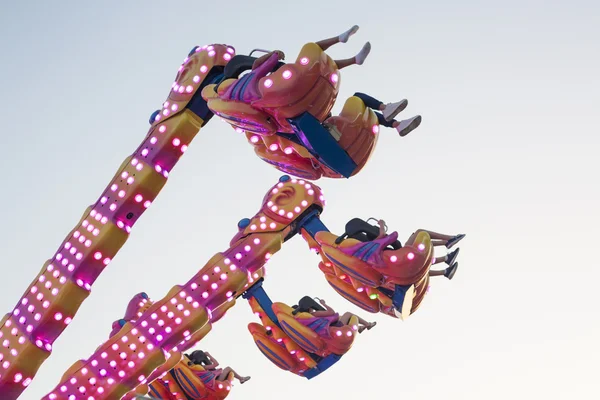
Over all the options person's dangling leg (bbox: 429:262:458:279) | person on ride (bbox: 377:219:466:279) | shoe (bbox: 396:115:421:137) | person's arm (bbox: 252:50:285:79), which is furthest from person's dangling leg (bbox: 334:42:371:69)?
person's dangling leg (bbox: 429:262:458:279)

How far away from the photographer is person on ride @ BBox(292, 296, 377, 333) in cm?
1156

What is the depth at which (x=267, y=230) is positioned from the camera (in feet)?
37.2

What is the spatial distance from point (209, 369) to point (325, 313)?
2.40m

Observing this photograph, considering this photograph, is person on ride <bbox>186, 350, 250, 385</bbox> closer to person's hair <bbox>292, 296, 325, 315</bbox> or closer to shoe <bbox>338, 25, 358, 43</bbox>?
person's hair <bbox>292, 296, 325, 315</bbox>

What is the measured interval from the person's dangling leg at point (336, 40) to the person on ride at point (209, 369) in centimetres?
564

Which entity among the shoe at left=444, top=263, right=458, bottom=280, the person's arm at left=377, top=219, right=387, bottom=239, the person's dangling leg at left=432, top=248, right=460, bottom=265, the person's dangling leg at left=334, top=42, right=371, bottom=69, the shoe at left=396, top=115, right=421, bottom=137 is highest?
the person's dangling leg at left=334, top=42, right=371, bottom=69

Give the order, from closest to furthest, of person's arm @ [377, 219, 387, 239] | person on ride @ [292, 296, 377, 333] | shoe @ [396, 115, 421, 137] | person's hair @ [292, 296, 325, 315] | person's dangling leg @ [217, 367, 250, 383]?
shoe @ [396, 115, 421, 137] → person's arm @ [377, 219, 387, 239] → person on ride @ [292, 296, 377, 333] → person's hair @ [292, 296, 325, 315] → person's dangling leg @ [217, 367, 250, 383]

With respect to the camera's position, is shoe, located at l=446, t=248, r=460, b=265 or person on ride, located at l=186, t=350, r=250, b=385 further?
person on ride, located at l=186, t=350, r=250, b=385

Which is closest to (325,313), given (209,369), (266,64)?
(209,369)

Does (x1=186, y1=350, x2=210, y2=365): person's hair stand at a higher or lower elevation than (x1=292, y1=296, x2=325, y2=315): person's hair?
lower

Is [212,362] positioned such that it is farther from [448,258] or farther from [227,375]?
[448,258]

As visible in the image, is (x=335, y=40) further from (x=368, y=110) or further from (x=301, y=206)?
(x=301, y=206)

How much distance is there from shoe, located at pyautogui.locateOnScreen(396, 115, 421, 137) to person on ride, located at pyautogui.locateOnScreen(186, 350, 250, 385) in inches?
204

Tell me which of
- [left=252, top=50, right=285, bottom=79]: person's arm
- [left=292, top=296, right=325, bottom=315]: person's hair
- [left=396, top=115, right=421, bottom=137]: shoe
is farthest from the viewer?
[left=292, top=296, right=325, bottom=315]: person's hair
